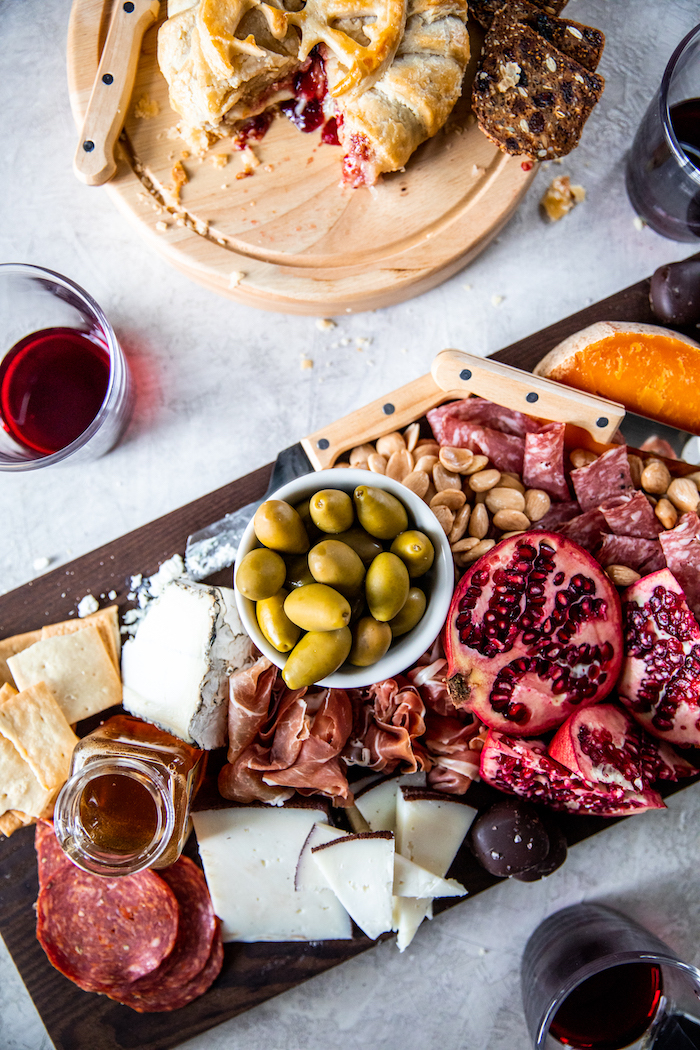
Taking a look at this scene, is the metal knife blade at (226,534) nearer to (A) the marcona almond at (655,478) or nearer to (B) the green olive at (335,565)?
(B) the green olive at (335,565)

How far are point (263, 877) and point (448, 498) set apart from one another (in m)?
0.66

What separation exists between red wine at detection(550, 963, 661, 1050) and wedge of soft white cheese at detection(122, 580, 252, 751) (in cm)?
69

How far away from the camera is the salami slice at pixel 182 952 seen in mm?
1097

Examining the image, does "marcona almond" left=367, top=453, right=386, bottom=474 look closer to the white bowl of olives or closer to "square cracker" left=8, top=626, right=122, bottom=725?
the white bowl of olives

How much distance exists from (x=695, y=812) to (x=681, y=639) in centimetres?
47

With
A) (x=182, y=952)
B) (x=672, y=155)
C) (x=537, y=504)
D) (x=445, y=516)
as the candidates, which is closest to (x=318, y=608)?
(x=445, y=516)

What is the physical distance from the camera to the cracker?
1.17m

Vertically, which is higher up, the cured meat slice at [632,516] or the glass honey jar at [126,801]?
the cured meat slice at [632,516]

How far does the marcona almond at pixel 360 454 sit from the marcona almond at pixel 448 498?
4.9 inches

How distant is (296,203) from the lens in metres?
1.19

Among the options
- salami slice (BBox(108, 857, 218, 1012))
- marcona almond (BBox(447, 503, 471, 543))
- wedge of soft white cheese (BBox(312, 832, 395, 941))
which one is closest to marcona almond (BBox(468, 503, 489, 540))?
marcona almond (BBox(447, 503, 471, 543))

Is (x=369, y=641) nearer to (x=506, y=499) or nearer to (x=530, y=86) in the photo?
(x=506, y=499)

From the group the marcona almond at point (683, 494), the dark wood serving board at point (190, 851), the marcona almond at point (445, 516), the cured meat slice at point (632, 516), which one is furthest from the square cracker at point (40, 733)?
the marcona almond at point (683, 494)

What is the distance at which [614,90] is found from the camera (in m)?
1.33
